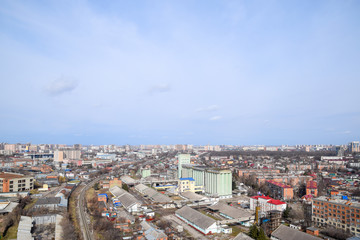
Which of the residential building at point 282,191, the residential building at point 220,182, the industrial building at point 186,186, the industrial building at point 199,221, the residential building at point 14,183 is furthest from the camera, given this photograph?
the industrial building at point 186,186

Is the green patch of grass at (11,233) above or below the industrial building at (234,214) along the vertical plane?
above

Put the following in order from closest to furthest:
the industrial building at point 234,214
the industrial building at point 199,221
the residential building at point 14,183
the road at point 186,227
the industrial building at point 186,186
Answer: the road at point 186,227
the industrial building at point 199,221
the industrial building at point 234,214
the residential building at point 14,183
the industrial building at point 186,186

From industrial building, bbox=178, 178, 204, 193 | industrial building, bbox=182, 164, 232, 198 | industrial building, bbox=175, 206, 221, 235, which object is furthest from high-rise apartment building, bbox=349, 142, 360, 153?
industrial building, bbox=175, 206, 221, 235

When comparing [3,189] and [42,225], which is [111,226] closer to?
[42,225]

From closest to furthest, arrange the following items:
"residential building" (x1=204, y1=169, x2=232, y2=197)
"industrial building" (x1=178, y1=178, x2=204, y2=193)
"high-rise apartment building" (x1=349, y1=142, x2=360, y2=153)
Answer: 1. "residential building" (x1=204, y1=169, x2=232, y2=197)
2. "industrial building" (x1=178, y1=178, x2=204, y2=193)
3. "high-rise apartment building" (x1=349, y1=142, x2=360, y2=153)

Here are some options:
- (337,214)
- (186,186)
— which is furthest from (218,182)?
(337,214)

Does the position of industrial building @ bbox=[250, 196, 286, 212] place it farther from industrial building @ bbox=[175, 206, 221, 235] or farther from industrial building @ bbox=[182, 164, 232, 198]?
industrial building @ bbox=[182, 164, 232, 198]

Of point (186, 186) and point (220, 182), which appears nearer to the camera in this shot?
point (220, 182)

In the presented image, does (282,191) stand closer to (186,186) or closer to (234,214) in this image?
(186,186)

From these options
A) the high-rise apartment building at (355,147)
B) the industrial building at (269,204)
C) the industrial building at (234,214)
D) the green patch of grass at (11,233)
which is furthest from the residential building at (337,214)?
the high-rise apartment building at (355,147)

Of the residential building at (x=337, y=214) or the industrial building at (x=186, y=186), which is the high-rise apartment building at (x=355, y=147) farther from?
the residential building at (x=337, y=214)
